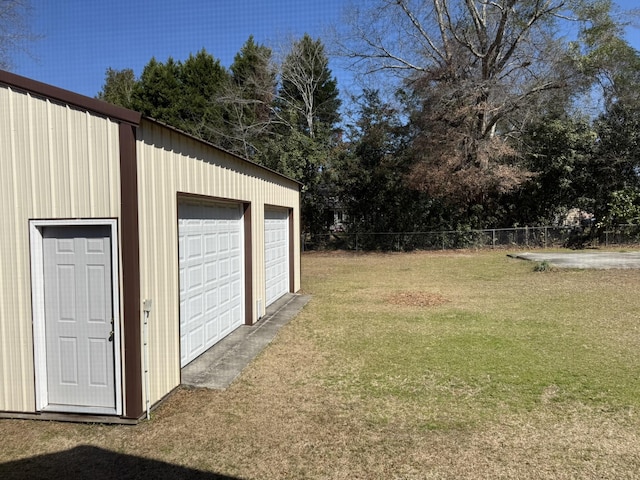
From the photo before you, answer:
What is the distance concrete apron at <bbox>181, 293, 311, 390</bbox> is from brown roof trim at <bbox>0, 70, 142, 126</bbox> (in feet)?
10.3

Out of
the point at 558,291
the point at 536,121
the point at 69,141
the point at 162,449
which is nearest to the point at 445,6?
the point at 536,121

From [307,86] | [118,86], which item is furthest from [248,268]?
[118,86]

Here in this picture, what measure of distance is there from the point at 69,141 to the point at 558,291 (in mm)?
11389

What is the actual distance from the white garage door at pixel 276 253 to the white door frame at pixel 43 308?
5.00 m

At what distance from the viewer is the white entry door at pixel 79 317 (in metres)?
4.32

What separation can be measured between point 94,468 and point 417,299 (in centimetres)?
841

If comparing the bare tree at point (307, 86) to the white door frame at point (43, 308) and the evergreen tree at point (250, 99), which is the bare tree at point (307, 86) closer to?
the evergreen tree at point (250, 99)

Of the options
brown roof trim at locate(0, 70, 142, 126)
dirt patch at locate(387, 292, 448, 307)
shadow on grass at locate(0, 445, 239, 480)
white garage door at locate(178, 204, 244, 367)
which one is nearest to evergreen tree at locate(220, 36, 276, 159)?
dirt patch at locate(387, 292, 448, 307)

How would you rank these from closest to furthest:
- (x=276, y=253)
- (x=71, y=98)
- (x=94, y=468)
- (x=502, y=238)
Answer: (x=94, y=468), (x=71, y=98), (x=276, y=253), (x=502, y=238)

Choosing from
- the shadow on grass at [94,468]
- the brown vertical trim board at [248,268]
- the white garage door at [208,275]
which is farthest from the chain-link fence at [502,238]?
the shadow on grass at [94,468]

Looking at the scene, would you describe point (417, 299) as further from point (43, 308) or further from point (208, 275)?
point (43, 308)

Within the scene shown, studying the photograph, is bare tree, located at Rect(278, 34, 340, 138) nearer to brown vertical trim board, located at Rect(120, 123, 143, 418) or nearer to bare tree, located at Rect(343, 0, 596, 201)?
bare tree, located at Rect(343, 0, 596, 201)

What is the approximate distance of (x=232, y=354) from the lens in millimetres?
6398

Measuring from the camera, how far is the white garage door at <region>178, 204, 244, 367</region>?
18.6 feet
